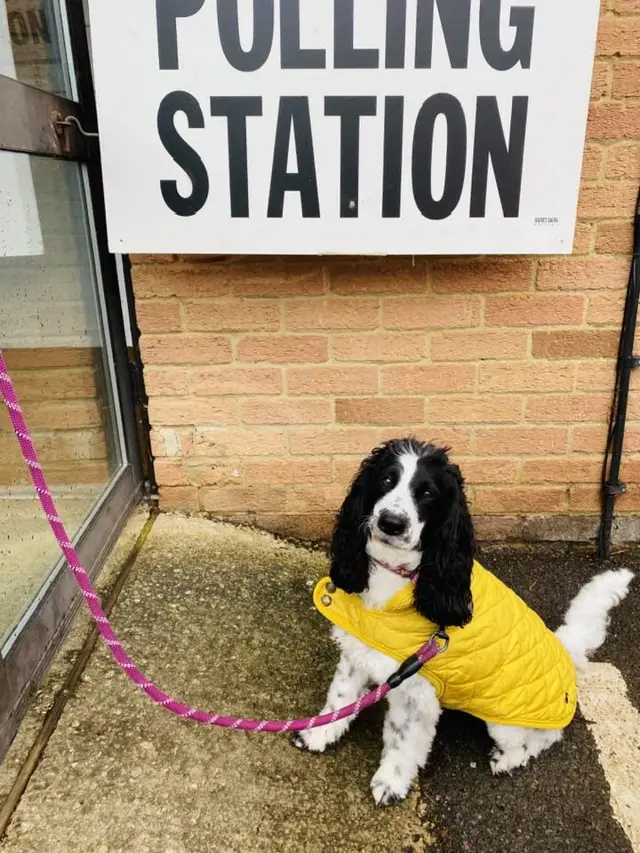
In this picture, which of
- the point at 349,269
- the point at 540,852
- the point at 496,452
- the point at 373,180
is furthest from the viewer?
the point at 496,452

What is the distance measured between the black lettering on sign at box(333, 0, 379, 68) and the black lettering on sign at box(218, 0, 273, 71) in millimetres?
270

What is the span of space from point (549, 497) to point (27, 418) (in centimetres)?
271

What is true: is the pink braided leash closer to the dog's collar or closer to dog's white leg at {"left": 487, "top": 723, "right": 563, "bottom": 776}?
the dog's collar

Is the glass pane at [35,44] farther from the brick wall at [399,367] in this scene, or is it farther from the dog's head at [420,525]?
the dog's head at [420,525]

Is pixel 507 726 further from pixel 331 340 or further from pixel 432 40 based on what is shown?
pixel 432 40

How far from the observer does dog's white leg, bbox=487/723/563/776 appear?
2.25 m

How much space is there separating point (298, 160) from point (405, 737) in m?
2.34

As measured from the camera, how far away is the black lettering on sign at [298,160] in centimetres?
270

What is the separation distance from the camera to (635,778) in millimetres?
2289

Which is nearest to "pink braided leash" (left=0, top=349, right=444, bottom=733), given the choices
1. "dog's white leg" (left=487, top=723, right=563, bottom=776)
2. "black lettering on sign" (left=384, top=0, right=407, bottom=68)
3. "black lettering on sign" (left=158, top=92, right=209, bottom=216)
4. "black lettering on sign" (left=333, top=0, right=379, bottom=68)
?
"dog's white leg" (left=487, top=723, right=563, bottom=776)

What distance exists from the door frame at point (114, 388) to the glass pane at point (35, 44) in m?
0.06

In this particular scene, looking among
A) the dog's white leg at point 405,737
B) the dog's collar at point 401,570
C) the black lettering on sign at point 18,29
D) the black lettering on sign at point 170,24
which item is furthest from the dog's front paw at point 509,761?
the black lettering on sign at point 18,29

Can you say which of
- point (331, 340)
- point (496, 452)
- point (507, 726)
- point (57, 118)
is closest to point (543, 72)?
point (331, 340)

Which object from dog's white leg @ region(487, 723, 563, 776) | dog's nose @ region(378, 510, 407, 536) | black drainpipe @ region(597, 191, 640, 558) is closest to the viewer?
dog's nose @ region(378, 510, 407, 536)
